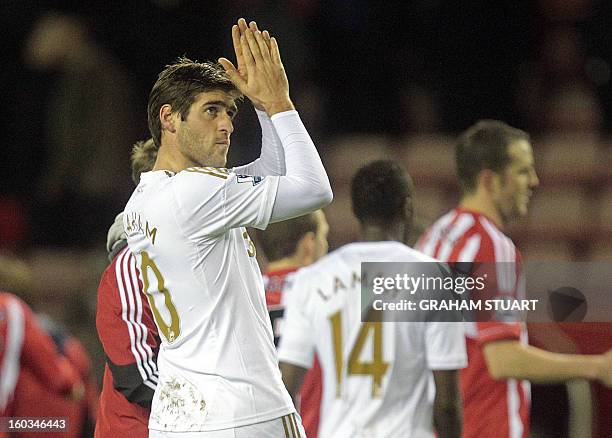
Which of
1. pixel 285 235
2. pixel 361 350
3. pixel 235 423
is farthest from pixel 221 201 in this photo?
pixel 285 235

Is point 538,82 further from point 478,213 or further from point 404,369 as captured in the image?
point 404,369

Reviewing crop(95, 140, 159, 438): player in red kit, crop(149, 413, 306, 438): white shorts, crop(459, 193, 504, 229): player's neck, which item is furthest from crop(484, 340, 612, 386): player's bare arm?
crop(149, 413, 306, 438): white shorts

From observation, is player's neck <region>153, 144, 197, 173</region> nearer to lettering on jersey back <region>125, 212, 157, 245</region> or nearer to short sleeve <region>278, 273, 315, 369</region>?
lettering on jersey back <region>125, 212, 157, 245</region>

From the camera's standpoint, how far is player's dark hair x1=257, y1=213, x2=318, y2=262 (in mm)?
3902

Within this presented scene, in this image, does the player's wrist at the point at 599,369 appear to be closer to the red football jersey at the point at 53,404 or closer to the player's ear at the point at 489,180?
the player's ear at the point at 489,180

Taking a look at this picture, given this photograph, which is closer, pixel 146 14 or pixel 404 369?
pixel 404 369

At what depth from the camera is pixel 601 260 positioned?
471cm

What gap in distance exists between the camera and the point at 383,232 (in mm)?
3516

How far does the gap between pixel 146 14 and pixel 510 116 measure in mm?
1834

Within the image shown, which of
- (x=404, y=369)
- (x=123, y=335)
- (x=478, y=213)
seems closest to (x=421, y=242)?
(x=478, y=213)

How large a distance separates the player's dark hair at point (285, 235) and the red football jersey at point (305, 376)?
9 centimetres

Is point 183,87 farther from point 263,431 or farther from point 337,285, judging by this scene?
point 337,285

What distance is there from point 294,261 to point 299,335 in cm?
39

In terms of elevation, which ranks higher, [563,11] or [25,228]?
[563,11]
